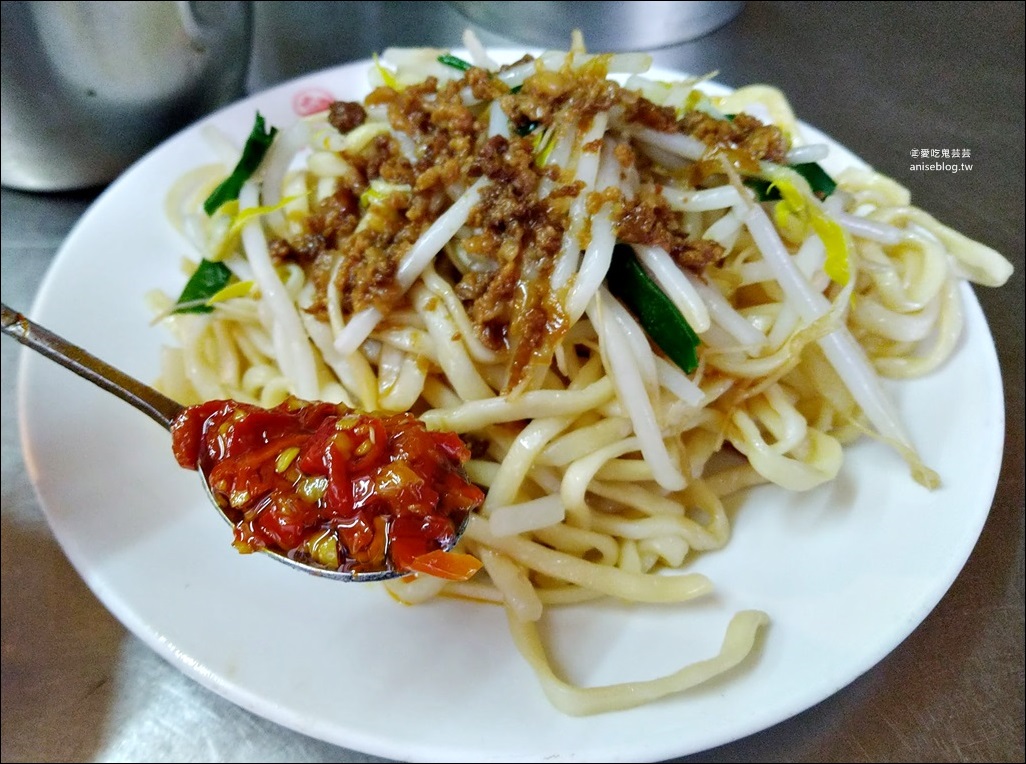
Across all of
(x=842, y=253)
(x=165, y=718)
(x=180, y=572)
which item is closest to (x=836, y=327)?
(x=842, y=253)

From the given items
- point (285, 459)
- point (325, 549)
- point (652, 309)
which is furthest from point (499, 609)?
point (652, 309)

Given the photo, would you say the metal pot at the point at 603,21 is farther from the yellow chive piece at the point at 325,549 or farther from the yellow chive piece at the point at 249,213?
the yellow chive piece at the point at 325,549

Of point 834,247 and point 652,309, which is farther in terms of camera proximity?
point 834,247

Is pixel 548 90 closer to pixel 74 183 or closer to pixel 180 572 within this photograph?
pixel 180 572

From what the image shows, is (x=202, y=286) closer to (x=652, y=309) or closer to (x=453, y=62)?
(x=453, y=62)

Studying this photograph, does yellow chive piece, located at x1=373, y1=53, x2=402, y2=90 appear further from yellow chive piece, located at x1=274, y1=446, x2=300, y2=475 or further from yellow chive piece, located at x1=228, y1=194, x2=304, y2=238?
yellow chive piece, located at x1=274, y1=446, x2=300, y2=475

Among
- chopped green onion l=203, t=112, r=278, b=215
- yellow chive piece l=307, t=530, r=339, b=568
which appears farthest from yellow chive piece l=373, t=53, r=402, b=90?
yellow chive piece l=307, t=530, r=339, b=568
